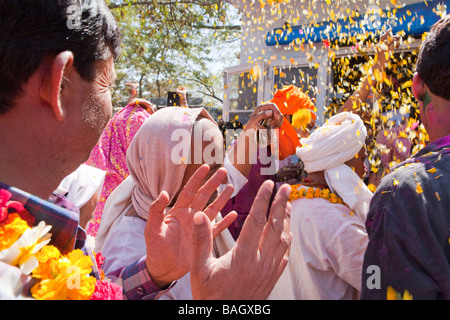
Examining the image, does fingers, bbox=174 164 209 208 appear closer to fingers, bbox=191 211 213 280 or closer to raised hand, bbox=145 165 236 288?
raised hand, bbox=145 165 236 288

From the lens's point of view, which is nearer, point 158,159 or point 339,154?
point 158,159

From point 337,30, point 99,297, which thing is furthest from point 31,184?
point 337,30

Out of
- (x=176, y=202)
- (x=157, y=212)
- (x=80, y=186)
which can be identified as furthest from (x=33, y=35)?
(x=80, y=186)

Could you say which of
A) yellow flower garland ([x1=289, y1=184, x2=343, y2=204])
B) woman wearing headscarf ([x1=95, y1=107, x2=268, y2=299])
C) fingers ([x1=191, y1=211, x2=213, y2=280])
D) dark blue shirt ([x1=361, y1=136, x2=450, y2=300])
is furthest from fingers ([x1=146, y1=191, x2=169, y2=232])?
yellow flower garland ([x1=289, y1=184, x2=343, y2=204])

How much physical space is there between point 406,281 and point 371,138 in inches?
138

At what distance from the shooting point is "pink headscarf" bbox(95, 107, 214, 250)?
2.44 meters

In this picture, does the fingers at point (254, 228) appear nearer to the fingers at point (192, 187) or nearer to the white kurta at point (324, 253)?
the fingers at point (192, 187)

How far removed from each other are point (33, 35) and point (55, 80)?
0.43ft

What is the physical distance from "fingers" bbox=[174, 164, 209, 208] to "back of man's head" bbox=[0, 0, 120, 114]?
23.6 inches

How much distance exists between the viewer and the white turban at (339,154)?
3.09 m

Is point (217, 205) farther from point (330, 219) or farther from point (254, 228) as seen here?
point (330, 219)

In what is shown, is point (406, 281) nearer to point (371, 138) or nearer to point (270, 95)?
point (371, 138)

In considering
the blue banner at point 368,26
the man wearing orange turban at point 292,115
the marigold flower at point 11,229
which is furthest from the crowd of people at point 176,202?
the blue banner at point 368,26

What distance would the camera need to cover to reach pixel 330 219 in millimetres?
2955
